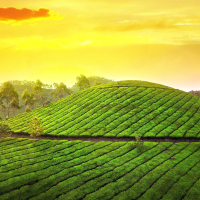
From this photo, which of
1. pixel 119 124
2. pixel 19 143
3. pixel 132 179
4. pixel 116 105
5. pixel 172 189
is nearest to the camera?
pixel 172 189

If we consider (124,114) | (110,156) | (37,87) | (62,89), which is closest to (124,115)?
(124,114)

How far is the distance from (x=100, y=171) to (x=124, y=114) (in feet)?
109

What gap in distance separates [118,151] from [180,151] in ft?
46.7

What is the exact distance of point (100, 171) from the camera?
3672 cm

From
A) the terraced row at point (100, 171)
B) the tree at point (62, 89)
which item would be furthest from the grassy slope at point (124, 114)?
the tree at point (62, 89)

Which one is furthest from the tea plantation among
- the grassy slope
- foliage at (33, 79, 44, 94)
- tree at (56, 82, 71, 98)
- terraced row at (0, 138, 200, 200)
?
tree at (56, 82, 71, 98)

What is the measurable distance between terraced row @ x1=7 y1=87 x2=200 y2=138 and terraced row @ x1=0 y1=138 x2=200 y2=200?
911cm

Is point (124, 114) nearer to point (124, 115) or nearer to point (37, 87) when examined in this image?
point (124, 115)

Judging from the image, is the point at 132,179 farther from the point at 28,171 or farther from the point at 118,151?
the point at 28,171

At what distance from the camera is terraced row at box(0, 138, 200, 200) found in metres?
31.0

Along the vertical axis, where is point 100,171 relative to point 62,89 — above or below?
below

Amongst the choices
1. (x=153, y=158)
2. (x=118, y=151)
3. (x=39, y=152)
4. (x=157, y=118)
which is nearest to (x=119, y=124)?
(x=157, y=118)

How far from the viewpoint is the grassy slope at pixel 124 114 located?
188ft

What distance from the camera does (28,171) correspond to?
36.9 meters
